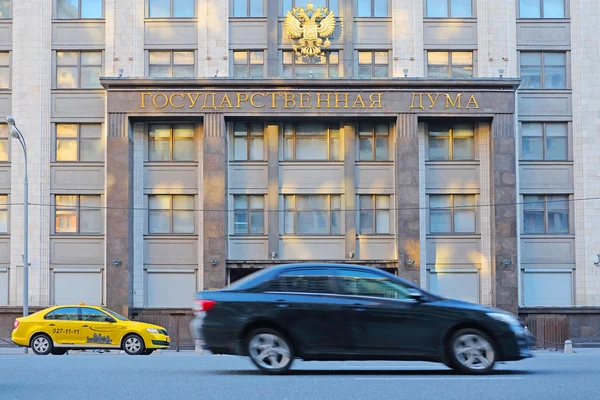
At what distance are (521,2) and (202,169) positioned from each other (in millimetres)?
15825

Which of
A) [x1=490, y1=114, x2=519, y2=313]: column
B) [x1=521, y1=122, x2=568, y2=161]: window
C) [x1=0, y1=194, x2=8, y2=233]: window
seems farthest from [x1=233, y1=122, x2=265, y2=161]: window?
[x1=521, y1=122, x2=568, y2=161]: window

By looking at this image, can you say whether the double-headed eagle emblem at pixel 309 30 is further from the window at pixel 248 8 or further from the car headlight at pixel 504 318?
the car headlight at pixel 504 318

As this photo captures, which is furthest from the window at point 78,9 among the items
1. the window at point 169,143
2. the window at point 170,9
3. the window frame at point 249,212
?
the window frame at point 249,212

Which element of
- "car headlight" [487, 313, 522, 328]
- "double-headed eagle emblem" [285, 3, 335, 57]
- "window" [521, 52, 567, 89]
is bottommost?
"car headlight" [487, 313, 522, 328]

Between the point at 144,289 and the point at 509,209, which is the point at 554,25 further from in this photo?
the point at 144,289

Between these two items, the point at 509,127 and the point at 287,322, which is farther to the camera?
the point at 509,127

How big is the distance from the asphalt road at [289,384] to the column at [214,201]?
27.2 metres

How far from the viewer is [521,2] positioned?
1772 inches

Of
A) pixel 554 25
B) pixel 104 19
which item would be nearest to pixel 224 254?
pixel 104 19

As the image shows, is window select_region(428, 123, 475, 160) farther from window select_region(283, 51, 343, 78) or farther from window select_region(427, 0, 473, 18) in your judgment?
window select_region(283, 51, 343, 78)

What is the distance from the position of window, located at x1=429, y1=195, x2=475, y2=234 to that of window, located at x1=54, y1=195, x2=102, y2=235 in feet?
47.8

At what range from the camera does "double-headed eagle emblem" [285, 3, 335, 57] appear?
44125 mm

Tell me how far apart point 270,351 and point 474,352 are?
285 cm

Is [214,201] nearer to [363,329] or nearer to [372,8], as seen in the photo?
[372,8]
